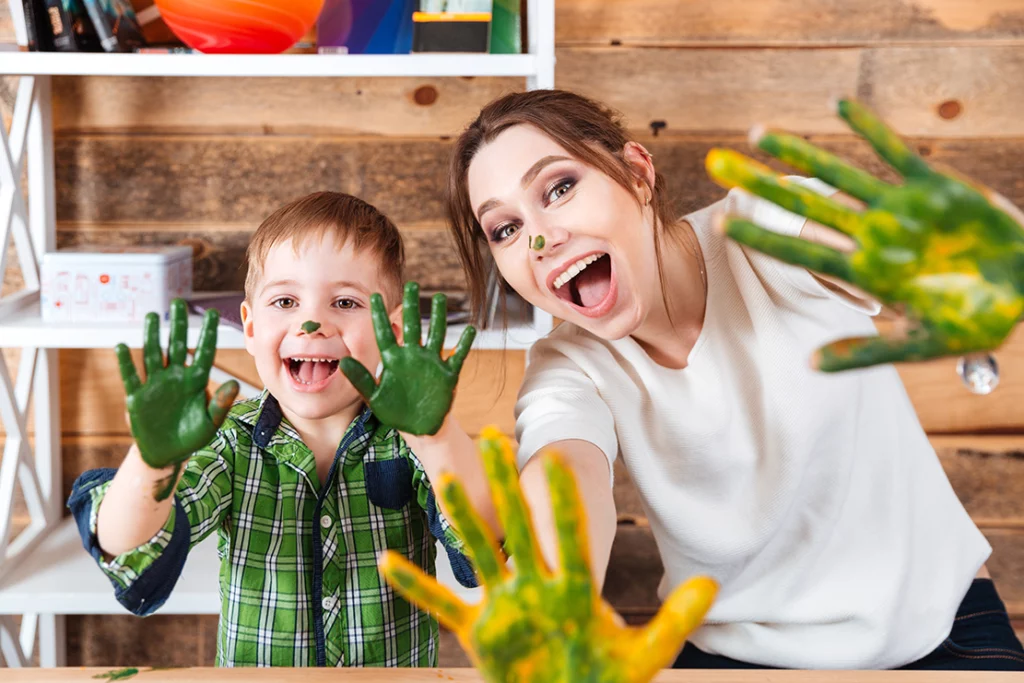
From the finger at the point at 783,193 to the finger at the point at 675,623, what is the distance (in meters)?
0.17

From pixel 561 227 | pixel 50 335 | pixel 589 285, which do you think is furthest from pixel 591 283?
pixel 50 335

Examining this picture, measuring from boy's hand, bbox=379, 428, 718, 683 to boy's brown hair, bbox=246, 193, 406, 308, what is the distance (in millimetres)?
567

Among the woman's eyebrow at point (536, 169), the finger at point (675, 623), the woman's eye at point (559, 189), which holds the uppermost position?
the woman's eyebrow at point (536, 169)

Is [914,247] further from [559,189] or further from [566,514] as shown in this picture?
[559,189]

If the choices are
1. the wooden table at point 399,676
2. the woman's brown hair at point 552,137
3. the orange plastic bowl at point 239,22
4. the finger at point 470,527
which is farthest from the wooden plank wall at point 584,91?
the finger at point 470,527

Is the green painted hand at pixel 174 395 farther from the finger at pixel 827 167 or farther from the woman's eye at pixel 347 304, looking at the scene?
the finger at pixel 827 167

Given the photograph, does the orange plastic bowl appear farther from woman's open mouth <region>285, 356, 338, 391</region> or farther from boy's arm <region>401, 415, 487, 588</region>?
boy's arm <region>401, 415, 487, 588</region>

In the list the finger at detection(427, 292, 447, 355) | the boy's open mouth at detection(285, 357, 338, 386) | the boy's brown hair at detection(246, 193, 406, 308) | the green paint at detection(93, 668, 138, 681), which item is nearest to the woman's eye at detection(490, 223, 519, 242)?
the boy's brown hair at detection(246, 193, 406, 308)

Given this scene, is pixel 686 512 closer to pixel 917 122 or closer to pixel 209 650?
pixel 917 122

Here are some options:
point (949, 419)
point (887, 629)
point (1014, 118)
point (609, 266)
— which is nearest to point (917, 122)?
point (1014, 118)

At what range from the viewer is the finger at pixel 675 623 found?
1.33ft

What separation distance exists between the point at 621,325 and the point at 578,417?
104 millimetres

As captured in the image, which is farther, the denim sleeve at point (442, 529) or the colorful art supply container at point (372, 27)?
the colorful art supply container at point (372, 27)

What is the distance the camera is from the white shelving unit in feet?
3.88
